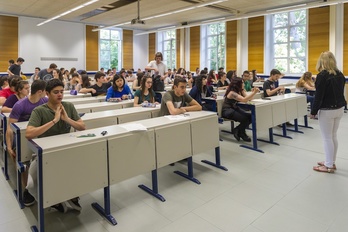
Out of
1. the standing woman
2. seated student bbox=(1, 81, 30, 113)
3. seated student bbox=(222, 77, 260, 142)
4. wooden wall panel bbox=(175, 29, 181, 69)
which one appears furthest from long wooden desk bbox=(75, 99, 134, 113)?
wooden wall panel bbox=(175, 29, 181, 69)

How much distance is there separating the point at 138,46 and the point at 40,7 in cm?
621

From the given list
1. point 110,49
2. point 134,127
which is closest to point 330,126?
point 134,127

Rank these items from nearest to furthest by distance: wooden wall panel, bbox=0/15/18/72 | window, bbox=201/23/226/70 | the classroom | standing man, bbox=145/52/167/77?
the classroom
standing man, bbox=145/52/167/77
wooden wall panel, bbox=0/15/18/72
window, bbox=201/23/226/70

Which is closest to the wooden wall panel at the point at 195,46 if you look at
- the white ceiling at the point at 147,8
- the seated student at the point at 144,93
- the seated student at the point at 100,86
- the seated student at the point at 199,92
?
the white ceiling at the point at 147,8

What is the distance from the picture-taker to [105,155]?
2.28m

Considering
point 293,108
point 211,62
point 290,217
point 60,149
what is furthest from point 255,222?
point 211,62

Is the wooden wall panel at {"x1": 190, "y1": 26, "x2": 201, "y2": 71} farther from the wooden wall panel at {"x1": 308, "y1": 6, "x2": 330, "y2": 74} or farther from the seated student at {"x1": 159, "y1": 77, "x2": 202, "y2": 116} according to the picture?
the seated student at {"x1": 159, "y1": 77, "x2": 202, "y2": 116}

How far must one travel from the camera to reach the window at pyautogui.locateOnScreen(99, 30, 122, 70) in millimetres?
13898

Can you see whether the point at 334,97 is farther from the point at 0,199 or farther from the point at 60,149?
the point at 0,199

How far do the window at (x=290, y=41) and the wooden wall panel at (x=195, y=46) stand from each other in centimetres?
362

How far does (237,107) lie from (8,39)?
35.1 feet

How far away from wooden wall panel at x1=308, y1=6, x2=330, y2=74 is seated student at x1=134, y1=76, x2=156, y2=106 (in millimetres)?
7529

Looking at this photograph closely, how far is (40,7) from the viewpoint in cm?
973

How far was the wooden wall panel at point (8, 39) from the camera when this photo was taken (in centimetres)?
1098
